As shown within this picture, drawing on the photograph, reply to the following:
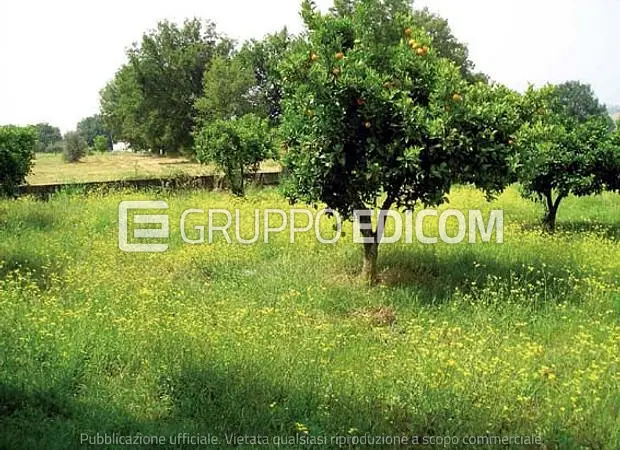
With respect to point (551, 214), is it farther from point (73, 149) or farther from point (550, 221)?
point (73, 149)

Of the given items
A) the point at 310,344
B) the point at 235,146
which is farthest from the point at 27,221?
the point at 310,344

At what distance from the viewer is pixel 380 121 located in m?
6.90

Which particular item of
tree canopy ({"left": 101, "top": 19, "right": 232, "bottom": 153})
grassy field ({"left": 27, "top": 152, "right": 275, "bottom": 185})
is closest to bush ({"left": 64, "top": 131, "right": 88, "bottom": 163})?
grassy field ({"left": 27, "top": 152, "right": 275, "bottom": 185})

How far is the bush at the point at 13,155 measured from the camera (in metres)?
11.7

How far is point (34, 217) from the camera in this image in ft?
38.4

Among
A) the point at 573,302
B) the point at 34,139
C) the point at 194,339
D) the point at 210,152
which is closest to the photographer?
the point at 194,339

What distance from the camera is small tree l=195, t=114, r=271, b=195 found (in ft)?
53.1

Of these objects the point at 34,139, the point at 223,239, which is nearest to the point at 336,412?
the point at 223,239

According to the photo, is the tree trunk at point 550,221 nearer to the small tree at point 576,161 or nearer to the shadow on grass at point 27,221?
the small tree at point 576,161

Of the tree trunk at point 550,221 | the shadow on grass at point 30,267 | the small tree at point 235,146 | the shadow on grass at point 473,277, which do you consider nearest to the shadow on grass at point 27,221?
the shadow on grass at point 30,267

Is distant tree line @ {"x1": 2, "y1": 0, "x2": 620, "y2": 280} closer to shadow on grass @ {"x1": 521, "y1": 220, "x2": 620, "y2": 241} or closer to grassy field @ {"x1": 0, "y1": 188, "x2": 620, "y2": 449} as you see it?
grassy field @ {"x1": 0, "y1": 188, "x2": 620, "y2": 449}

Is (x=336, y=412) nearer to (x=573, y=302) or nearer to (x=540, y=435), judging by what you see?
(x=540, y=435)

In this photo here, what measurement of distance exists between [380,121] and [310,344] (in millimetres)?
3074

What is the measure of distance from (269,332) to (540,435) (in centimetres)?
256
